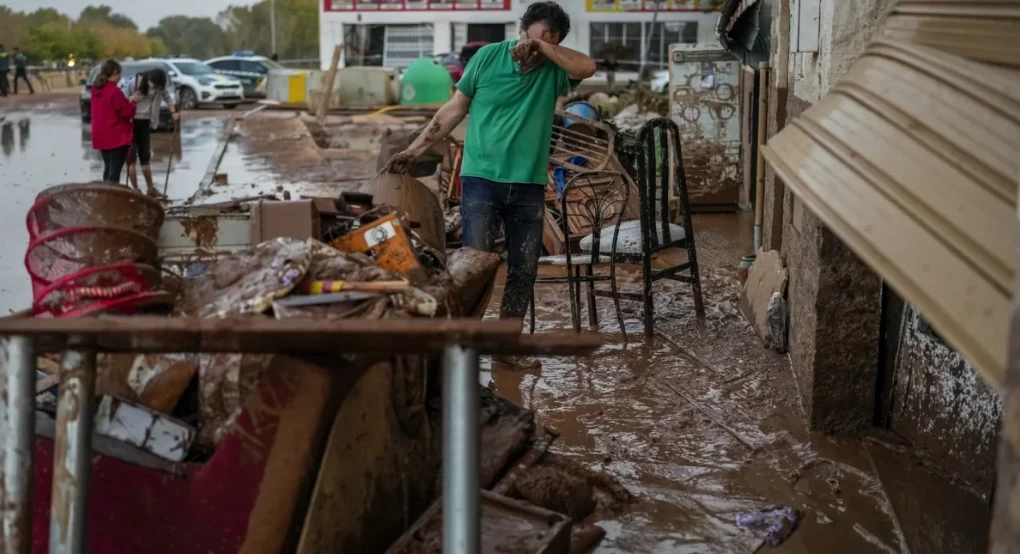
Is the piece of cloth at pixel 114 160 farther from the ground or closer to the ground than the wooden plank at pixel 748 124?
closer to the ground

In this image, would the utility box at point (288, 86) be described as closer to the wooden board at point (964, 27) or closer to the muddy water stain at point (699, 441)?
the muddy water stain at point (699, 441)

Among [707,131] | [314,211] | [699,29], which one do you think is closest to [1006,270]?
[314,211]

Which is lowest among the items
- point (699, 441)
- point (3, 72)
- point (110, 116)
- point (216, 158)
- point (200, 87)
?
point (699, 441)

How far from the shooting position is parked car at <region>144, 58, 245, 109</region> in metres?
29.0

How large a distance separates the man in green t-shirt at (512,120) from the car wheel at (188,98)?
988 inches

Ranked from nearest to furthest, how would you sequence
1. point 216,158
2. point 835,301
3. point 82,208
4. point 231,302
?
point 231,302 < point 82,208 < point 835,301 < point 216,158

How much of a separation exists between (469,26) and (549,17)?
41.1 metres

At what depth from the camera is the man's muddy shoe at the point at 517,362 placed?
5918mm

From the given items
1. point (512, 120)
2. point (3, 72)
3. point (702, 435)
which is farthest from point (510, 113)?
point (3, 72)

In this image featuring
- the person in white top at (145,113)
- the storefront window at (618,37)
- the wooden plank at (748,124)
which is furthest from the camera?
the storefront window at (618,37)

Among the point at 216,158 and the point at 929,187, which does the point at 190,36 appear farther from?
the point at 929,187

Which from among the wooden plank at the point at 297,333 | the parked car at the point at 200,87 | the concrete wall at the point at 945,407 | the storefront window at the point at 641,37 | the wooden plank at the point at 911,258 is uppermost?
the storefront window at the point at 641,37

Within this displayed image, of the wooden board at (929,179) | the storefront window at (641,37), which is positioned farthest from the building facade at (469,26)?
the wooden board at (929,179)

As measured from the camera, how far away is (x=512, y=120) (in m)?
5.46
